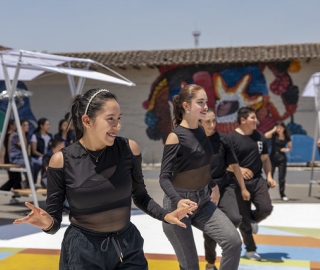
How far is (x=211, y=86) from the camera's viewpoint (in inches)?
1017

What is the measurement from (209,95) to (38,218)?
22.5 meters

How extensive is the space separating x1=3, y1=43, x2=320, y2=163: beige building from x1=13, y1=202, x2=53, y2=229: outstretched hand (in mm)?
21814

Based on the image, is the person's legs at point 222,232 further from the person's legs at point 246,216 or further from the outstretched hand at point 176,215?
the person's legs at point 246,216

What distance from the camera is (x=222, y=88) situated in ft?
84.5

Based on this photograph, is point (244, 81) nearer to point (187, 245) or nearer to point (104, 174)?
point (187, 245)

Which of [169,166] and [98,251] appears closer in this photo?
[98,251]

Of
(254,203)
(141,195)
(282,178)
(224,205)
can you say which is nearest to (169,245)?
(254,203)

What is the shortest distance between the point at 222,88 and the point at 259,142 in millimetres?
17885

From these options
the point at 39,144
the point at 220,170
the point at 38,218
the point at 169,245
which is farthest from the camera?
the point at 39,144

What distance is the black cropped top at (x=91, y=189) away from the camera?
12.0ft

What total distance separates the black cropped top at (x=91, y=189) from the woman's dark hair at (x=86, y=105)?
142mm

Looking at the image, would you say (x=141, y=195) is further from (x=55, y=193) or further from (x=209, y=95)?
(x=209, y=95)

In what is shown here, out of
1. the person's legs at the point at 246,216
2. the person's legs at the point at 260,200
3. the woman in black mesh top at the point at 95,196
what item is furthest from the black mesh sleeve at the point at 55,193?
the person's legs at the point at 260,200

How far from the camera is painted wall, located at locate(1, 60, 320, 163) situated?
25000 mm
